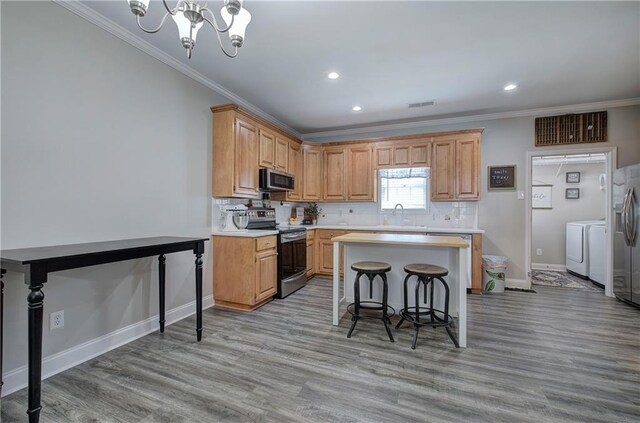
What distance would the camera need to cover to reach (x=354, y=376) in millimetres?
2018

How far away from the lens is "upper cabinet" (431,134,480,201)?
4332mm

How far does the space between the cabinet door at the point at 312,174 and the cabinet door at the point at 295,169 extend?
81 millimetres

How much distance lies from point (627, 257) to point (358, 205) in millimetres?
3727

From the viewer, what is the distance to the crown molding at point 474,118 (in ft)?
13.1

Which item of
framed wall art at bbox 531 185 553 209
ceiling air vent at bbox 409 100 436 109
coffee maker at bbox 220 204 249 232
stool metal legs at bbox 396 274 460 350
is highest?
ceiling air vent at bbox 409 100 436 109

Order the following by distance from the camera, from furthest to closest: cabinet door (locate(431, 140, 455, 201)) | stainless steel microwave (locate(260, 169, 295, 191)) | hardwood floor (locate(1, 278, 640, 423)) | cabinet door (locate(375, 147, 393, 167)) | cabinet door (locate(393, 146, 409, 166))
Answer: cabinet door (locate(375, 147, 393, 167))
cabinet door (locate(393, 146, 409, 166))
cabinet door (locate(431, 140, 455, 201))
stainless steel microwave (locate(260, 169, 295, 191))
hardwood floor (locate(1, 278, 640, 423))

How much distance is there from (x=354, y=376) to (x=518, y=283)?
12.1 feet

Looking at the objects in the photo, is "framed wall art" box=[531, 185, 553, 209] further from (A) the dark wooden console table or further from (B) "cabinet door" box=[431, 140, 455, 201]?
(A) the dark wooden console table

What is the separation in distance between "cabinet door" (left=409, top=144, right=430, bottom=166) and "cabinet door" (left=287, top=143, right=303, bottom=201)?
6.39 feet

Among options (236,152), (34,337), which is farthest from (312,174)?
(34,337)

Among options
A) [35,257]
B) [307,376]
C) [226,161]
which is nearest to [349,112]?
[226,161]

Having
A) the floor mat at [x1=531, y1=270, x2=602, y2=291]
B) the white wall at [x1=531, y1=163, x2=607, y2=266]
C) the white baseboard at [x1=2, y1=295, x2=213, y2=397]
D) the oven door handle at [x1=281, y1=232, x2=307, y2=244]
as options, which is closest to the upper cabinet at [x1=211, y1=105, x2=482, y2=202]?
the oven door handle at [x1=281, y1=232, x2=307, y2=244]

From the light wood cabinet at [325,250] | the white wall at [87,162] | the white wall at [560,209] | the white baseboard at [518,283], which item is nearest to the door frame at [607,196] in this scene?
the white baseboard at [518,283]

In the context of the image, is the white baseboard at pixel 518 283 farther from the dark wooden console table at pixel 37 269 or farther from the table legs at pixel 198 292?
the dark wooden console table at pixel 37 269
